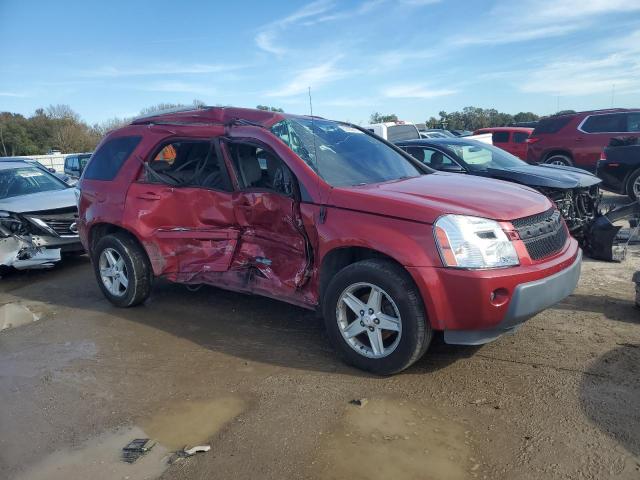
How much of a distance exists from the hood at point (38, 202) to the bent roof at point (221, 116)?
3080 millimetres

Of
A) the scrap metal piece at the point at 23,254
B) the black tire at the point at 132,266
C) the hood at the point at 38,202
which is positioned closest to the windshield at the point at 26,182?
the hood at the point at 38,202

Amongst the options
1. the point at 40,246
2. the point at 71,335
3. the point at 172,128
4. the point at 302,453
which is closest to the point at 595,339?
the point at 302,453

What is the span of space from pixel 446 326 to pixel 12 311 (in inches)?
188

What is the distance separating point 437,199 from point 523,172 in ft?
13.2

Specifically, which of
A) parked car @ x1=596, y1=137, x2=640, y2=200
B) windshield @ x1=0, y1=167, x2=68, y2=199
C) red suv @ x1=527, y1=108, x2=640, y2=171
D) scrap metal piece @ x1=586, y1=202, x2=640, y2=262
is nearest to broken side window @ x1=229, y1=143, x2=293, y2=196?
scrap metal piece @ x1=586, y1=202, x2=640, y2=262

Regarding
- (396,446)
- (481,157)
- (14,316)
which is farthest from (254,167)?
(481,157)

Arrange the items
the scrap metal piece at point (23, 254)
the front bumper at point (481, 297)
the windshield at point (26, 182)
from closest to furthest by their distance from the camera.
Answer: the front bumper at point (481, 297), the scrap metal piece at point (23, 254), the windshield at point (26, 182)

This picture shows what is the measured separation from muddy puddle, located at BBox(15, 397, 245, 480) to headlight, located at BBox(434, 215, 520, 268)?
1711mm

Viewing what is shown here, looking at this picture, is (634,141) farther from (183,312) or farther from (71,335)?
(71,335)

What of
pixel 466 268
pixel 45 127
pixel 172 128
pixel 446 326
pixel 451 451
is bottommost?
pixel 451 451

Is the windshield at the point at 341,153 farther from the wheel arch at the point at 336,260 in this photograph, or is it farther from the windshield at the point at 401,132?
the windshield at the point at 401,132

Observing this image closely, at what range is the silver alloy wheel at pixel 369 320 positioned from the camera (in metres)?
3.65

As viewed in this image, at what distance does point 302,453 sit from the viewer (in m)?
2.94

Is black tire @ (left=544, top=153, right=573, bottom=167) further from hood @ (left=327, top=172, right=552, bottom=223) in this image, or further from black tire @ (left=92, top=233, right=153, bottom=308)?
black tire @ (left=92, top=233, right=153, bottom=308)
